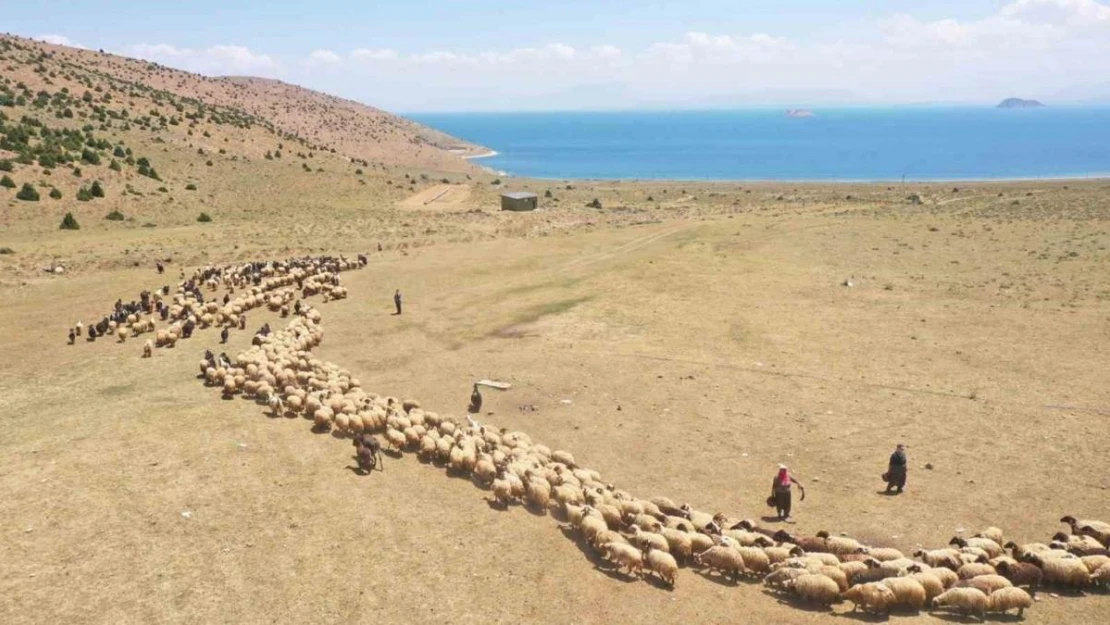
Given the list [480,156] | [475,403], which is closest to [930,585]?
[475,403]

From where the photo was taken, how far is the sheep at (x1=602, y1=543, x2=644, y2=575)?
13938 millimetres

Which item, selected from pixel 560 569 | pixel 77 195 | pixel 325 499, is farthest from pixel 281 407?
pixel 77 195

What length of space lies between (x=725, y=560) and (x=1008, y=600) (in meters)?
4.41

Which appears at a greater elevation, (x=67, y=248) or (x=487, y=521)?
Result: (x=67, y=248)

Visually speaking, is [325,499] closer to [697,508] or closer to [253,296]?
[697,508]

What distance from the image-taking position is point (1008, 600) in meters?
12.5

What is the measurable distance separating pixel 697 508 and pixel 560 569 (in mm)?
4307

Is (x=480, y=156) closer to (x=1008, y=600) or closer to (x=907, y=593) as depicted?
(x=907, y=593)

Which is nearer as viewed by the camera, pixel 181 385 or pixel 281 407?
pixel 281 407

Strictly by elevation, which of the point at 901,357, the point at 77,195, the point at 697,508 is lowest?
the point at 697,508

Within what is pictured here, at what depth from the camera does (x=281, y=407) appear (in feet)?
70.2

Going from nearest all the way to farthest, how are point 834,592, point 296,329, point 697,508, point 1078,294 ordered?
1. point 834,592
2. point 697,508
3. point 296,329
4. point 1078,294

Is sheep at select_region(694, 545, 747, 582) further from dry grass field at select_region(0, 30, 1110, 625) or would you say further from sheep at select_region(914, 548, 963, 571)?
sheep at select_region(914, 548, 963, 571)

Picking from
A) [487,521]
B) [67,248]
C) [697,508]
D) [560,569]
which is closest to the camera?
[560,569]
